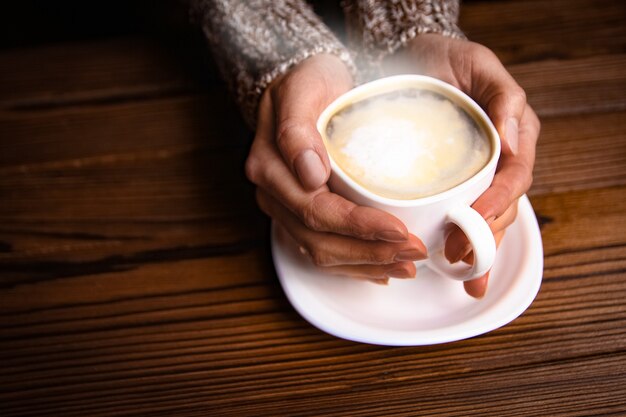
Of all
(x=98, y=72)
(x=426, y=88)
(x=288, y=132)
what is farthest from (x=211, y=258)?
(x=98, y=72)

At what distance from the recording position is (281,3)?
30.3 inches

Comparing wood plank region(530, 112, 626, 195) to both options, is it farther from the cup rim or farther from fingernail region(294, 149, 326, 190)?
fingernail region(294, 149, 326, 190)

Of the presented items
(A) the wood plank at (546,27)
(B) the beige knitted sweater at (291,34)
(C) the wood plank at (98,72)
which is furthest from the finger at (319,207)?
(A) the wood plank at (546,27)

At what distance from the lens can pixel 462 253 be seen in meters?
0.54

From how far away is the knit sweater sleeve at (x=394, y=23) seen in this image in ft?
2.34

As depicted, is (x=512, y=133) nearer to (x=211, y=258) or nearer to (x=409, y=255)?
(x=409, y=255)

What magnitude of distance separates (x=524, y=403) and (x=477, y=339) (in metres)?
0.07

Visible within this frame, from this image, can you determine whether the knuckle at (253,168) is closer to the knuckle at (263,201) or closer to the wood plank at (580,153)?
the knuckle at (263,201)

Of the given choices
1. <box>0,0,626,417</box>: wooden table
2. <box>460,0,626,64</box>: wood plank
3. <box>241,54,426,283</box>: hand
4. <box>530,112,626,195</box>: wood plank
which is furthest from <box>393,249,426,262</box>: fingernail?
<box>460,0,626,64</box>: wood plank

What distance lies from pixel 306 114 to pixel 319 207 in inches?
3.8

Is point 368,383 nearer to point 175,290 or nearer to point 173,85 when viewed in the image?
point 175,290

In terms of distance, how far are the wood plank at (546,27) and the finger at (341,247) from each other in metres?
0.46

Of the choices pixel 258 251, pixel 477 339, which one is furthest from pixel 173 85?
pixel 477 339

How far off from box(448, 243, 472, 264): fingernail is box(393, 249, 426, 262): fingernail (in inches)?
1.2
